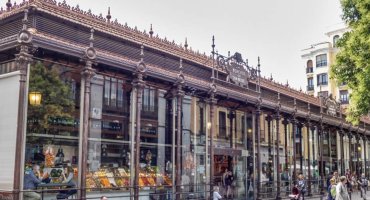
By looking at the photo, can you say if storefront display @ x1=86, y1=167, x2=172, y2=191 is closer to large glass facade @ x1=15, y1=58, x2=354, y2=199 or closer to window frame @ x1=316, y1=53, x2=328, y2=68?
large glass facade @ x1=15, y1=58, x2=354, y2=199

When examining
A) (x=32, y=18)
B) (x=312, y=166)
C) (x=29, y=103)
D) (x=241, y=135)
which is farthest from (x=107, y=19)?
(x=312, y=166)

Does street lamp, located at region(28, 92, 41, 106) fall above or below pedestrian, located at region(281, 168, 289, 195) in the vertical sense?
above

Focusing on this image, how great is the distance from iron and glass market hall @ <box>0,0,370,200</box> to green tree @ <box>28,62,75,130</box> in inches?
1.2

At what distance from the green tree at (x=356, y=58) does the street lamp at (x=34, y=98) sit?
40.8ft

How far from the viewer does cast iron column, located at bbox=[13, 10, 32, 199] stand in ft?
38.3

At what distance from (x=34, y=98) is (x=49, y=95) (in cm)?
58

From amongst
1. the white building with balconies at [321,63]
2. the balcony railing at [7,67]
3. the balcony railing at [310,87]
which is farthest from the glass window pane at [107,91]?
the balcony railing at [310,87]

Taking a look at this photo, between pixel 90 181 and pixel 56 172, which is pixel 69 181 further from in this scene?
pixel 90 181

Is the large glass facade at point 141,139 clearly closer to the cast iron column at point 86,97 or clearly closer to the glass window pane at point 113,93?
the glass window pane at point 113,93

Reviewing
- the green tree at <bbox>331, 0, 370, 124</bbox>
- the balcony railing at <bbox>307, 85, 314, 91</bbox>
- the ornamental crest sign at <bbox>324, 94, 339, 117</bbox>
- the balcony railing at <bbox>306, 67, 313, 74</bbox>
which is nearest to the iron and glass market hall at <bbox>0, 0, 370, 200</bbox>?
the green tree at <bbox>331, 0, 370, 124</bbox>

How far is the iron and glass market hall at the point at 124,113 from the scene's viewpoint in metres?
12.5

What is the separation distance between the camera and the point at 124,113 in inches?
611

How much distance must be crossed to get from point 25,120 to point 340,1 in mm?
14676

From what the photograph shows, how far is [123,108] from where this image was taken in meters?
15.5
